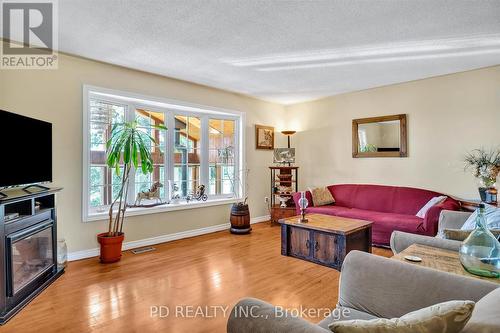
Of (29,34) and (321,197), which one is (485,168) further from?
(29,34)

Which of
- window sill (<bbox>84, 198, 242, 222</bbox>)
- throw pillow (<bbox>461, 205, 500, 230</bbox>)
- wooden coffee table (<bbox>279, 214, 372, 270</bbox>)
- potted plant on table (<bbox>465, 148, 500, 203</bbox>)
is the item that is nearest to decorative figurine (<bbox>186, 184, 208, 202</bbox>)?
window sill (<bbox>84, 198, 242, 222</bbox>)

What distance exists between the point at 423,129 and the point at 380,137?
649 mm

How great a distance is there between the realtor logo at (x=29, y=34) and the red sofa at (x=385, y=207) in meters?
3.92

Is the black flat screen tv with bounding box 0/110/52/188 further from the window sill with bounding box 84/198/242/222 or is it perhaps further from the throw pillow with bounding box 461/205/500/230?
the throw pillow with bounding box 461/205/500/230

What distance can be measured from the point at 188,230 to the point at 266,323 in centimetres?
367

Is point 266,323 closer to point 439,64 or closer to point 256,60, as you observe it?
point 256,60

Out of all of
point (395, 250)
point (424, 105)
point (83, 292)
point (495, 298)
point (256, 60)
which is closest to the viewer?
point (495, 298)

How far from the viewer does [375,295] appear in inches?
56.6

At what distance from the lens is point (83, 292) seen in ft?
8.41

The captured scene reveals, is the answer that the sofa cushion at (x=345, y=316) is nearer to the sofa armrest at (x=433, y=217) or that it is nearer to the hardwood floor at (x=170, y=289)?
the hardwood floor at (x=170, y=289)

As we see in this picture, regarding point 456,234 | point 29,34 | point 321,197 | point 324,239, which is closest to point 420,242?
point 456,234

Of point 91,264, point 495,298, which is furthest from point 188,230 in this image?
point 495,298

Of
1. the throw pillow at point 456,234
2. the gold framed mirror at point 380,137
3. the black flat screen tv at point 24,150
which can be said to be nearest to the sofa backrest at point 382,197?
the gold framed mirror at point 380,137

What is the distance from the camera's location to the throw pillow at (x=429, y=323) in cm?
86
